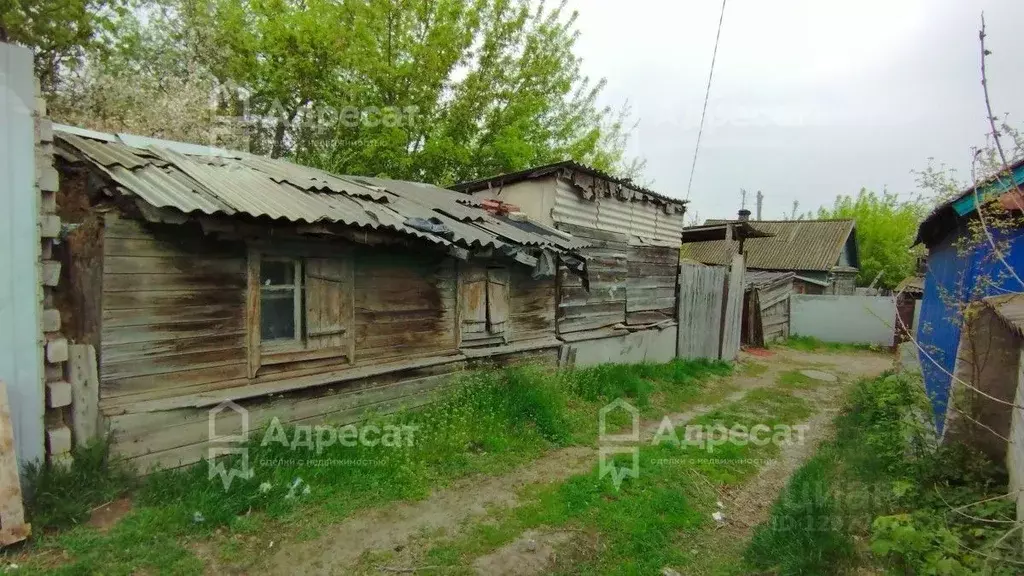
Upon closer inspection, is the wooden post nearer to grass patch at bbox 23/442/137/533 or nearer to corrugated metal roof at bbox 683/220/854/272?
grass patch at bbox 23/442/137/533

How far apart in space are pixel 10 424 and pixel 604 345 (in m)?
9.22

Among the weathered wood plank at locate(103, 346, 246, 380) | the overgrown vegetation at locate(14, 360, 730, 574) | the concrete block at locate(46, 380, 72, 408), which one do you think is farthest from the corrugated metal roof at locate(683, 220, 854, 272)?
the concrete block at locate(46, 380, 72, 408)

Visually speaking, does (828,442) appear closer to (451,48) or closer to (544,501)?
(544,501)

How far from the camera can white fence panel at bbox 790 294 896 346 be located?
18.2 meters

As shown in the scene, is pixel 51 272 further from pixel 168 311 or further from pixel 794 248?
pixel 794 248

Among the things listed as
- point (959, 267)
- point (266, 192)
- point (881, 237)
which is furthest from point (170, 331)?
point (881, 237)

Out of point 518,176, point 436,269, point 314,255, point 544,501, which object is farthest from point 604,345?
point 314,255

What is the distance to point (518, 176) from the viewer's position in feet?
32.6

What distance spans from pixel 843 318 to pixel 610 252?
1313 centimetres

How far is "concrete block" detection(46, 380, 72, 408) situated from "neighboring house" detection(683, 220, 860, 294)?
26.0 meters

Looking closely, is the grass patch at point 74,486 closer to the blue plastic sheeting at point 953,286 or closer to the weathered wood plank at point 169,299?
the weathered wood plank at point 169,299

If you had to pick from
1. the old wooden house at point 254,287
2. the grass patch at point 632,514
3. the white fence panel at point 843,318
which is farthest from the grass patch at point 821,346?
the old wooden house at point 254,287

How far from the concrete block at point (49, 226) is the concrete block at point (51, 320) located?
0.65 meters

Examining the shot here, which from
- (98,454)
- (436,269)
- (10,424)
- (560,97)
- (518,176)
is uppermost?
(560,97)
